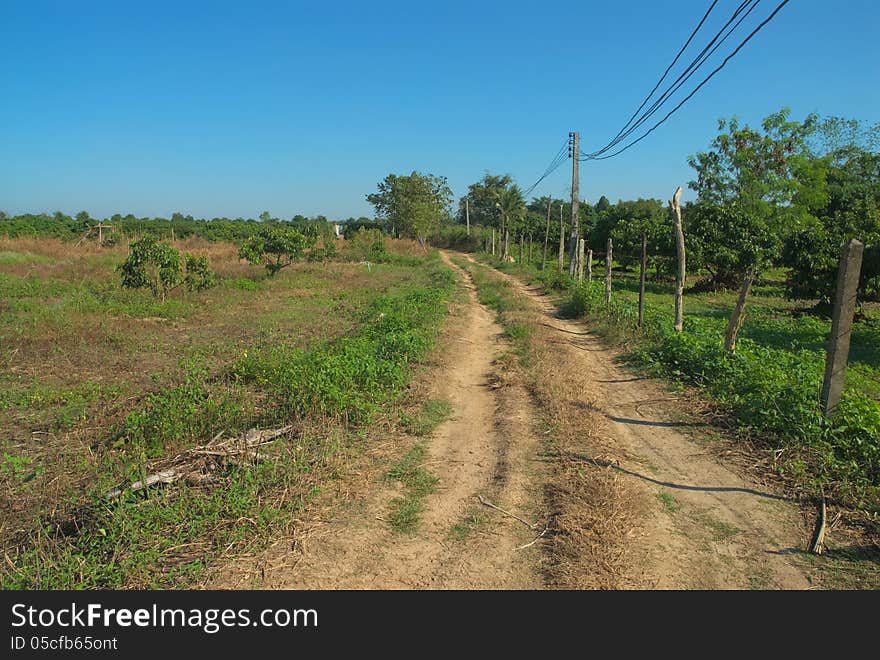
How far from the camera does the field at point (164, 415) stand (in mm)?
3730

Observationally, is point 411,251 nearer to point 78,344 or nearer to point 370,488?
point 78,344

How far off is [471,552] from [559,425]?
2647mm

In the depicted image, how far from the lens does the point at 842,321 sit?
5418 millimetres

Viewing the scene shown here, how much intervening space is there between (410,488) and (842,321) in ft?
14.7

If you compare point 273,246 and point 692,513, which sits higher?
point 273,246

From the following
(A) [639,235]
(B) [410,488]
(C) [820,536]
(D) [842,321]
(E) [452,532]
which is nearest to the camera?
(C) [820,536]

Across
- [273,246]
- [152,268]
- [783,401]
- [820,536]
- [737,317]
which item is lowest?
[820,536]

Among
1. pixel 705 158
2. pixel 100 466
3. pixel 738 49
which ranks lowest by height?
pixel 100 466

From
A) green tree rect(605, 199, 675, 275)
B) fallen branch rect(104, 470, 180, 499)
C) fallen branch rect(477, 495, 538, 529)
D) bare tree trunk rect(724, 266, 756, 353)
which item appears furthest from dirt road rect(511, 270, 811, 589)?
green tree rect(605, 199, 675, 275)

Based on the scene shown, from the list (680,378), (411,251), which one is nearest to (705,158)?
(411,251)

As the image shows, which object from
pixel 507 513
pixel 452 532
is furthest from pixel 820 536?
pixel 452 532

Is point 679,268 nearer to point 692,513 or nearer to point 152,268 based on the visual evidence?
point 692,513

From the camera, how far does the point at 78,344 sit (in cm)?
1017

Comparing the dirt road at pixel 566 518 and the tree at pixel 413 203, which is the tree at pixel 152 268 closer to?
the dirt road at pixel 566 518
